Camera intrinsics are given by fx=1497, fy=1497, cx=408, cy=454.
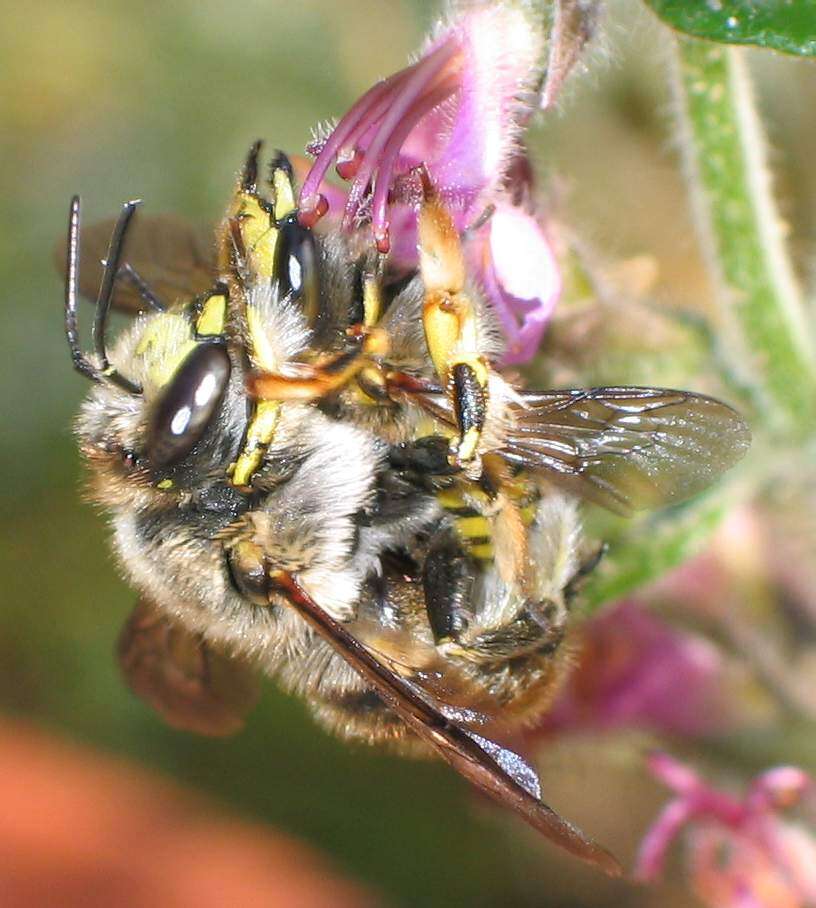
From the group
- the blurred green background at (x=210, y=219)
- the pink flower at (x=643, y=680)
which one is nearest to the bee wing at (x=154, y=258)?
the pink flower at (x=643, y=680)

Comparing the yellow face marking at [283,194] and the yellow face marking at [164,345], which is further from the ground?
the yellow face marking at [283,194]

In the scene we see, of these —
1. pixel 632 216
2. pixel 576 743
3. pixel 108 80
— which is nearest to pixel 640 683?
pixel 576 743

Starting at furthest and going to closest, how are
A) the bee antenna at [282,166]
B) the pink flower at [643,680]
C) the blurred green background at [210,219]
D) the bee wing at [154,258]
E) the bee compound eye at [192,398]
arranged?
the blurred green background at [210,219], the pink flower at [643,680], the bee wing at [154,258], the bee antenna at [282,166], the bee compound eye at [192,398]

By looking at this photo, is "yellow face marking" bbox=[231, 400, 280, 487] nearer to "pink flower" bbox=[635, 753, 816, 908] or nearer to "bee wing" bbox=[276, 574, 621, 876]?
"bee wing" bbox=[276, 574, 621, 876]

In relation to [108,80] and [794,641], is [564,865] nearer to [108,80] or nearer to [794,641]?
[794,641]

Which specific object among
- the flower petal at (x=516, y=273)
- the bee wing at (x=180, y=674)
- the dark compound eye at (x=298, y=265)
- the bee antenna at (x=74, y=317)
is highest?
the flower petal at (x=516, y=273)

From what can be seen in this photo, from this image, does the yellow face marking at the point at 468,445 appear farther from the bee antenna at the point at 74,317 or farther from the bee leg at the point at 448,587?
the bee antenna at the point at 74,317
